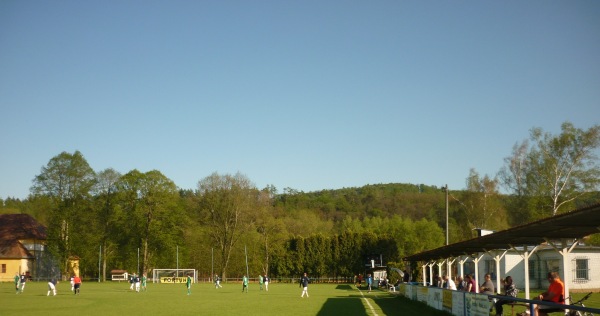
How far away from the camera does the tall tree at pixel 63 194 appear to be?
74.2 m

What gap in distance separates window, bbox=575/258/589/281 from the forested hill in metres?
66.9

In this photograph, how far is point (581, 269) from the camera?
4459 centimetres

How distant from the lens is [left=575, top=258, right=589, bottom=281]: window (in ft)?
146

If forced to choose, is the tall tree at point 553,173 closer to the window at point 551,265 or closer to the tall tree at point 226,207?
the window at point 551,265

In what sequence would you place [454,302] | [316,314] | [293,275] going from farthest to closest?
1. [293,275]
2. [316,314]
3. [454,302]

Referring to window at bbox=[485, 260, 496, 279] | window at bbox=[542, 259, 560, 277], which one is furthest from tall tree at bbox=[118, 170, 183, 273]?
window at bbox=[542, 259, 560, 277]

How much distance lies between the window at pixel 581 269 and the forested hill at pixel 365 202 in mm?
66861

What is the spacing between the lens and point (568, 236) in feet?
55.0

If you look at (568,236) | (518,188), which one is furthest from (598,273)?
(568,236)

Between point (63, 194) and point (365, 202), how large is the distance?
77.6m

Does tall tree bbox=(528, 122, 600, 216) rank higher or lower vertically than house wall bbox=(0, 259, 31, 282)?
higher

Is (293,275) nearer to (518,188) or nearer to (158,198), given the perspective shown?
(158,198)

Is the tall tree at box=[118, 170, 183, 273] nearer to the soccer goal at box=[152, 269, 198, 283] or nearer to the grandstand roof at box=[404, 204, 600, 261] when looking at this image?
the soccer goal at box=[152, 269, 198, 283]

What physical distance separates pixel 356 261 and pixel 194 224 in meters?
22.4
